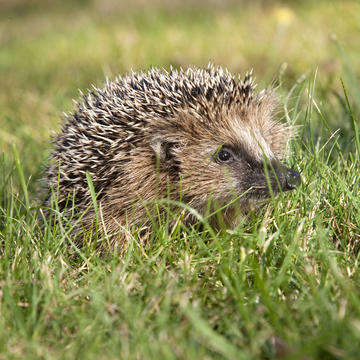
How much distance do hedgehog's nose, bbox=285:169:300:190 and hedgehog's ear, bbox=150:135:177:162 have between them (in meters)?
0.91

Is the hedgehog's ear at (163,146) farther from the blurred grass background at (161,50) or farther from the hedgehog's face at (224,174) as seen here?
the blurred grass background at (161,50)

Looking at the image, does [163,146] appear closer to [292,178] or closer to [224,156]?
[224,156]

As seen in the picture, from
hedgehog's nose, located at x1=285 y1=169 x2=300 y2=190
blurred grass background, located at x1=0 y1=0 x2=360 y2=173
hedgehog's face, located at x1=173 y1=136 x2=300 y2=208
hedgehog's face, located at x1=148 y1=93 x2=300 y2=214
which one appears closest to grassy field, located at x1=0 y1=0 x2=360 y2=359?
hedgehog's nose, located at x1=285 y1=169 x2=300 y2=190

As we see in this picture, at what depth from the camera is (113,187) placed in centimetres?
420

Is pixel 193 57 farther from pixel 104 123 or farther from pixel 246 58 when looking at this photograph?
pixel 104 123

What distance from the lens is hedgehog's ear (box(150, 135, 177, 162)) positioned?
4.19 metres

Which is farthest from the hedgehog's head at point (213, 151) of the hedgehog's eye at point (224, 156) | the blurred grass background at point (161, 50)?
the blurred grass background at point (161, 50)

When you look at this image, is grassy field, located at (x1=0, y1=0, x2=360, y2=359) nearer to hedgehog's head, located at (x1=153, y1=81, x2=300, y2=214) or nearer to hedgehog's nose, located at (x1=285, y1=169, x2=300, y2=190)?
hedgehog's nose, located at (x1=285, y1=169, x2=300, y2=190)

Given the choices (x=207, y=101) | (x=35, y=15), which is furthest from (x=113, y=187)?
(x=35, y=15)

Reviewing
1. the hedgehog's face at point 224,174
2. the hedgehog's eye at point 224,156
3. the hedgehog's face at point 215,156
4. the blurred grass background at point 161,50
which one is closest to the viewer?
the hedgehog's face at point 224,174

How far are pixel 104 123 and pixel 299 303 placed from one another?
2280 mm

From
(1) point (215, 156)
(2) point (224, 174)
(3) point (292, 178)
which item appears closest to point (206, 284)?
(3) point (292, 178)

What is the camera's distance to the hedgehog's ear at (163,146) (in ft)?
13.7

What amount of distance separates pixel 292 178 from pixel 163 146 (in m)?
1.03
